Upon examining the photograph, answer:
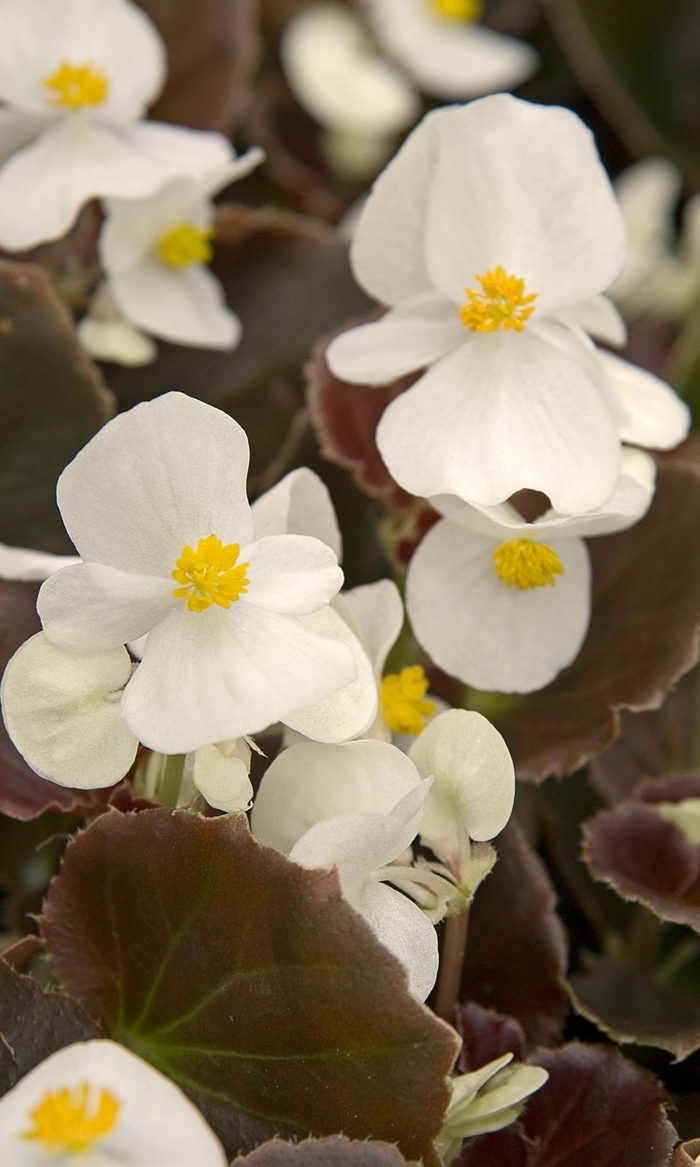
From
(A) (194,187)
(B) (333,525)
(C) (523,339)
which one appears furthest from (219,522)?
(A) (194,187)

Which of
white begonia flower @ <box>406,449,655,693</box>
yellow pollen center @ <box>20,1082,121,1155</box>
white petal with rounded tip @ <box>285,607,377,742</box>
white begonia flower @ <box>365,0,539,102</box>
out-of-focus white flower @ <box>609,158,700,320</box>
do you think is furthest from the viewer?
white begonia flower @ <box>365,0,539,102</box>

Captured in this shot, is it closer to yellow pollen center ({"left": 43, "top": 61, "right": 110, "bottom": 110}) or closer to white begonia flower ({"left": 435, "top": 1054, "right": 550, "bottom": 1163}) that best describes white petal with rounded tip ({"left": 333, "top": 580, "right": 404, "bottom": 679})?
white begonia flower ({"left": 435, "top": 1054, "right": 550, "bottom": 1163})

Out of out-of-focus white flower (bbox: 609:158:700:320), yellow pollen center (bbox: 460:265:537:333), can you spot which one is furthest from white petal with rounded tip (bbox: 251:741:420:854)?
out-of-focus white flower (bbox: 609:158:700:320)

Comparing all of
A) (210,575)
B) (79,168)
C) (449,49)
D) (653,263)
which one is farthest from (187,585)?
(449,49)

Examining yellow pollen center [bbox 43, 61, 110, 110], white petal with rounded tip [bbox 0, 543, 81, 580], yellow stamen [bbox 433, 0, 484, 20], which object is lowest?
white petal with rounded tip [bbox 0, 543, 81, 580]

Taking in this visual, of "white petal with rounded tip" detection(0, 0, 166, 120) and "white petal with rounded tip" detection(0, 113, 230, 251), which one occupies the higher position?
"white petal with rounded tip" detection(0, 0, 166, 120)

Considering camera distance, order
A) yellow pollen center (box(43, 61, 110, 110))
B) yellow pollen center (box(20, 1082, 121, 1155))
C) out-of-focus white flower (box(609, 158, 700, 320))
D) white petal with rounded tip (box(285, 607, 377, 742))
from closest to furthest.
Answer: yellow pollen center (box(20, 1082, 121, 1155))
white petal with rounded tip (box(285, 607, 377, 742))
yellow pollen center (box(43, 61, 110, 110))
out-of-focus white flower (box(609, 158, 700, 320))

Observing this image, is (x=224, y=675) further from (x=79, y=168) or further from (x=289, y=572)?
(x=79, y=168)
